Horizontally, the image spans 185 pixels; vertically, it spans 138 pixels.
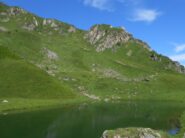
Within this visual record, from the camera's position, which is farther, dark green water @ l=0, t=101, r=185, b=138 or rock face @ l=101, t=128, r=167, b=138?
dark green water @ l=0, t=101, r=185, b=138

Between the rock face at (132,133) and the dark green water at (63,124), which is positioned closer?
the rock face at (132,133)

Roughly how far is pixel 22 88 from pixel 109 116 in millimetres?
77639

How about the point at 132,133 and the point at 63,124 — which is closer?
the point at 132,133

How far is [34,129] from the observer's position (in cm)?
9831

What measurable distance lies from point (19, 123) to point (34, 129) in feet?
43.4

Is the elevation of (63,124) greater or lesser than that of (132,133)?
lesser

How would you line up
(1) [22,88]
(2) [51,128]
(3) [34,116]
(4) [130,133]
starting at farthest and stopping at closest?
(1) [22,88] < (3) [34,116] < (2) [51,128] < (4) [130,133]

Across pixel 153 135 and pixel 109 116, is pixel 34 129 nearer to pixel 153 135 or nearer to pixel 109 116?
pixel 109 116

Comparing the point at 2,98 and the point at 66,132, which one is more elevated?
the point at 2,98

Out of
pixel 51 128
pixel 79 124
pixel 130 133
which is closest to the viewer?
pixel 130 133

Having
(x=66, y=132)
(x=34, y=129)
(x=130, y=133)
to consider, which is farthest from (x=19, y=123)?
(x=130, y=133)

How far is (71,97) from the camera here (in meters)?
200

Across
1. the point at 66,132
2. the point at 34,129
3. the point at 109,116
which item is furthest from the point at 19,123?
the point at 109,116

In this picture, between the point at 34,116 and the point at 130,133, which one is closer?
the point at 130,133
